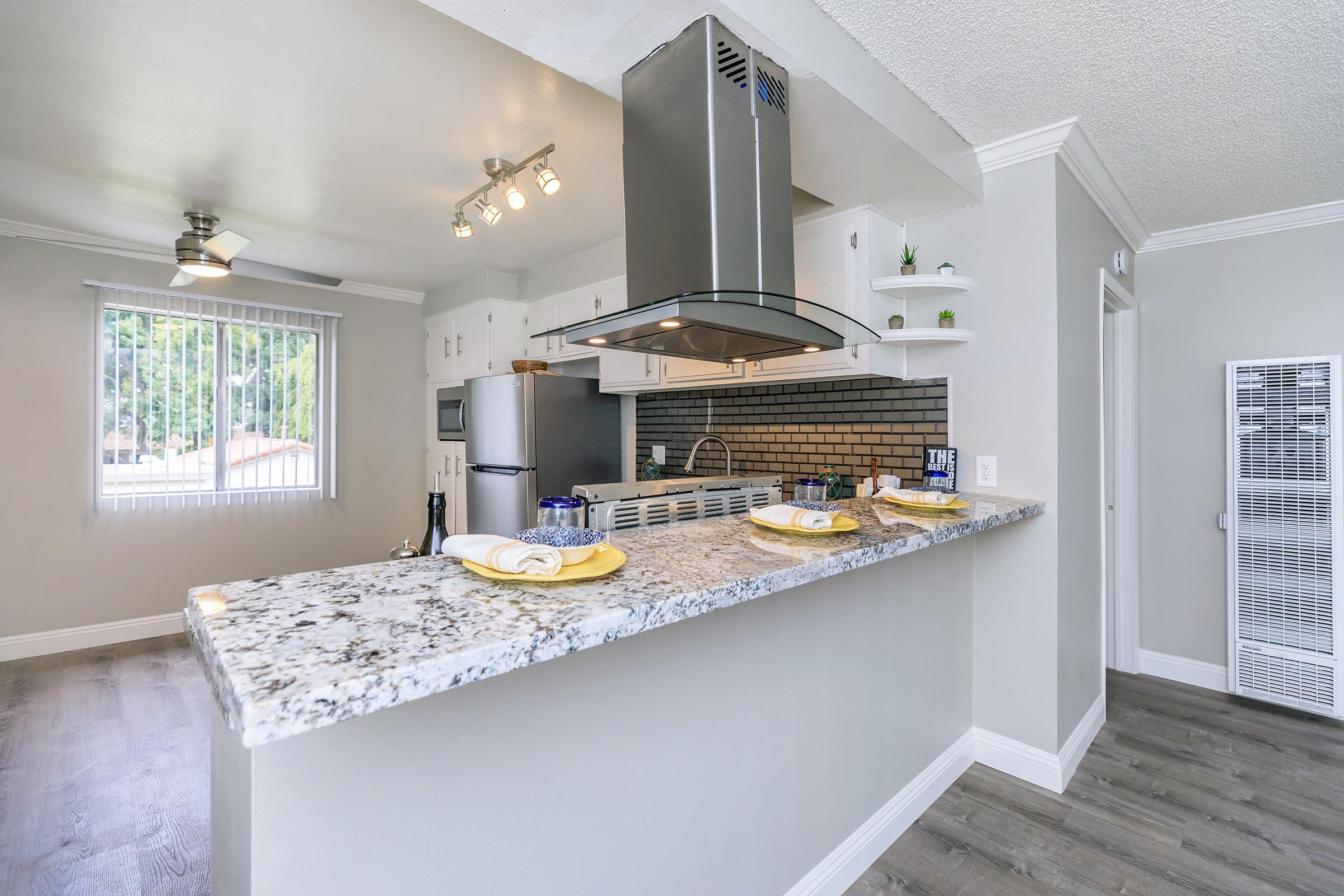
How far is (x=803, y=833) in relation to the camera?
168cm

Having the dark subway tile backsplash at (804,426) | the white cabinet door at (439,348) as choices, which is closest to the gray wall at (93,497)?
the white cabinet door at (439,348)

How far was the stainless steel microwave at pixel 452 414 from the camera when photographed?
4078 mm

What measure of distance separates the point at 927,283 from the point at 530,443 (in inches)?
85.9

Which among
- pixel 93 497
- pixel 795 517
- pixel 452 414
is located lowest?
pixel 93 497

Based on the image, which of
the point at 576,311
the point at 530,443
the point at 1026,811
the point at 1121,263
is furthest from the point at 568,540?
the point at 1121,263

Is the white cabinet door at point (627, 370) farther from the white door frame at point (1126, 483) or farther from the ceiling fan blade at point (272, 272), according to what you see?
the white door frame at point (1126, 483)

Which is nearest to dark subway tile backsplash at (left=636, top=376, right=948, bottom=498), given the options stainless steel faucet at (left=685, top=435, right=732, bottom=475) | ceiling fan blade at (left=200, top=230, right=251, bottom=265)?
stainless steel faucet at (left=685, top=435, right=732, bottom=475)

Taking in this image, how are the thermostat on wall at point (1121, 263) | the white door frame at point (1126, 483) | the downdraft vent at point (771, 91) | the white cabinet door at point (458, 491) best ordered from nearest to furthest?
1. the downdraft vent at point (771, 91)
2. the thermostat on wall at point (1121, 263)
3. the white door frame at point (1126, 483)
4. the white cabinet door at point (458, 491)

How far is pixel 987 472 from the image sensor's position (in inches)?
97.5

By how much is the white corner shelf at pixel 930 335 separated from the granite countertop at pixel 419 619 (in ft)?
4.37

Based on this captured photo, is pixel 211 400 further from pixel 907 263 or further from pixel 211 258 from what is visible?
pixel 907 263

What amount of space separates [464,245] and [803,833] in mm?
3490

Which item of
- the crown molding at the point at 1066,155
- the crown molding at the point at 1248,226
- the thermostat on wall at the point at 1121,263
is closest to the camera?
the crown molding at the point at 1066,155

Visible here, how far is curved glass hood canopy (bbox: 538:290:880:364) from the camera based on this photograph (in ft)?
4.89
